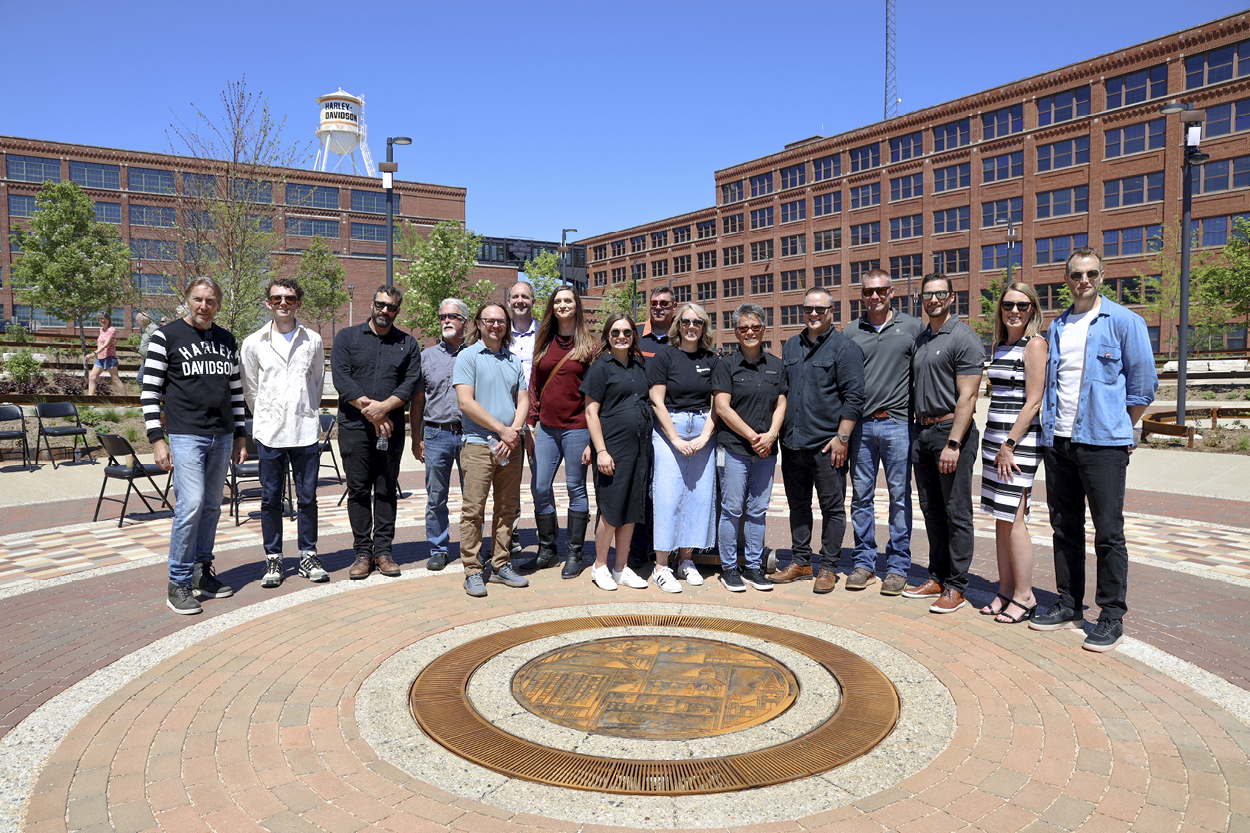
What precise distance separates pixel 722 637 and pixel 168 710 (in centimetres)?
281

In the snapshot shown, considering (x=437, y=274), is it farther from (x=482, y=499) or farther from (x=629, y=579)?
(x=629, y=579)

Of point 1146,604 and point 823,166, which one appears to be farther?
point 823,166

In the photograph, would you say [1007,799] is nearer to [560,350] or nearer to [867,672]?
[867,672]

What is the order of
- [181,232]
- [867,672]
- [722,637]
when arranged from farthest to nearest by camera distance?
[181,232] → [722,637] → [867,672]

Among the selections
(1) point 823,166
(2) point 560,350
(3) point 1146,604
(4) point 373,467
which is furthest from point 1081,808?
(1) point 823,166

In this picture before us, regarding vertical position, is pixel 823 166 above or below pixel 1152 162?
above

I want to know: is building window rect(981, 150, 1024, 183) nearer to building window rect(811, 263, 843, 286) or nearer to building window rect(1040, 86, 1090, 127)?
building window rect(1040, 86, 1090, 127)

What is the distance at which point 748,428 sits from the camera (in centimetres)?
561

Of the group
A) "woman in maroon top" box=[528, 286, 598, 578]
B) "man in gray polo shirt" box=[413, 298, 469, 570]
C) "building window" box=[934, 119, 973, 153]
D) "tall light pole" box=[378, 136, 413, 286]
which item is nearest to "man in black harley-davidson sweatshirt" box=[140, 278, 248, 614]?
"man in gray polo shirt" box=[413, 298, 469, 570]

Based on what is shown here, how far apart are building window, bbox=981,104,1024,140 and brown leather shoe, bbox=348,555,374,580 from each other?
176 ft

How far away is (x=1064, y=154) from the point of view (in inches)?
1859

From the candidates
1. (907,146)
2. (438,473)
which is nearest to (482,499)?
(438,473)

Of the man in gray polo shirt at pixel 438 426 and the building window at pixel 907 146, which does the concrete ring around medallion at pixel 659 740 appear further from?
the building window at pixel 907 146

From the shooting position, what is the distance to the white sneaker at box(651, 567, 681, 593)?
5.62 m
